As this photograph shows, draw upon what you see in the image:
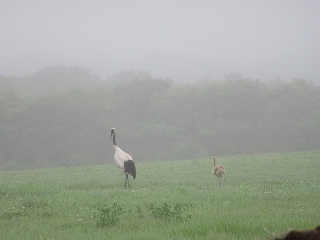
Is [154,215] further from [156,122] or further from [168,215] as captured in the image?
[156,122]

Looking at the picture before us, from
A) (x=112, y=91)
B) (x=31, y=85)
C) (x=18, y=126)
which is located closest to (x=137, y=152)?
(x=112, y=91)

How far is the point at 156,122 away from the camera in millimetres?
64875

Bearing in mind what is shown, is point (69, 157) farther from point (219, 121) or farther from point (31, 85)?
point (31, 85)

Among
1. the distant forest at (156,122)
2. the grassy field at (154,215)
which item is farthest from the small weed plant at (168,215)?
the distant forest at (156,122)

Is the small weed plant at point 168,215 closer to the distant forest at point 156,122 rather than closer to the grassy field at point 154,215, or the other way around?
the grassy field at point 154,215

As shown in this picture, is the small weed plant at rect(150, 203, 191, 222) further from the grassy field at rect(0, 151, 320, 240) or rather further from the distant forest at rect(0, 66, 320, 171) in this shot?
the distant forest at rect(0, 66, 320, 171)

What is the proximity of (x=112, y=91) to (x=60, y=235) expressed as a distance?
6150 centimetres

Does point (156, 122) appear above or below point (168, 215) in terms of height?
above

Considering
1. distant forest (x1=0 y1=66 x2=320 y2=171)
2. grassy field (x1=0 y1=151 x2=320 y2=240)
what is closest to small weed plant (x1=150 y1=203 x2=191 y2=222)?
grassy field (x1=0 y1=151 x2=320 y2=240)

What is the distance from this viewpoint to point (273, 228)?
641cm

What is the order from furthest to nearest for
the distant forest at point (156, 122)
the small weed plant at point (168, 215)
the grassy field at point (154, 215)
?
the distant forest at point (156, 122) < the small weed plant at point (168, 215) < the grassy field at point (154, 215)

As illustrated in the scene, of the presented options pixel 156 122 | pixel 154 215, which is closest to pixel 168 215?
pixel 154 215

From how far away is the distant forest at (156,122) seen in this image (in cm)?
5672

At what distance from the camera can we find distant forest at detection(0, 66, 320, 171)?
56.7 metres
